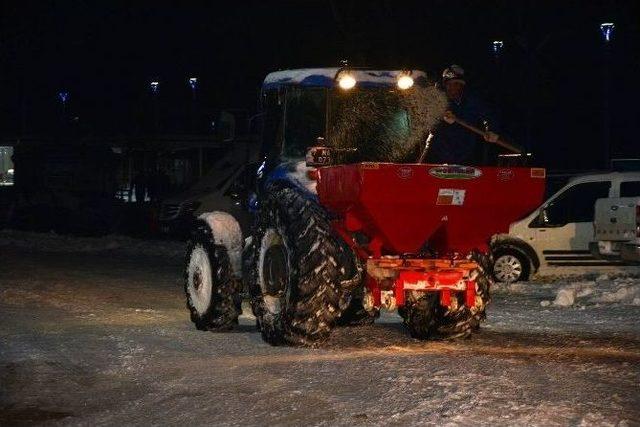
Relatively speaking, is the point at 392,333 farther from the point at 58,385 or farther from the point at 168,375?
the point at 58,385

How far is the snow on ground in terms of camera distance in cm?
716

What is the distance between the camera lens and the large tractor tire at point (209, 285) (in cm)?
1067

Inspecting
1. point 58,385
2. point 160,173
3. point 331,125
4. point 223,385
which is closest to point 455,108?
point 331,125

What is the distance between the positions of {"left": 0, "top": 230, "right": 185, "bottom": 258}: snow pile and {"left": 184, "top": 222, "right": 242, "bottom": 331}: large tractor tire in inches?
438

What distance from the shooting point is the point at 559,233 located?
17.2 metres

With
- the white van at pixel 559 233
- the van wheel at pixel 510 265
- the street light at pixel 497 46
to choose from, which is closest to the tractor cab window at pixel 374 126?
the white van at pixel 559 233

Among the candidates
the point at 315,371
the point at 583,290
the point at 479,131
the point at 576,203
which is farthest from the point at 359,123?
the point at 576,203

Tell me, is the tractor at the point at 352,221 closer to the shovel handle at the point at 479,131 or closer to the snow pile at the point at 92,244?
the shovel handle at the point at 479,131

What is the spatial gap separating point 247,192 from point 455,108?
2586 millimetres

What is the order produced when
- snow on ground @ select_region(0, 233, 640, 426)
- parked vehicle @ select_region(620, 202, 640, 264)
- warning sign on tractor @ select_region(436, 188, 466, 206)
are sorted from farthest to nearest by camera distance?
1. parked vehicle @ select_region(620, 202, 640, 264)
2. warning sign on tractor @ select_region(436, 188, 466, 206)
3. snow on ground @ select_region(0, 233, 640, 426)

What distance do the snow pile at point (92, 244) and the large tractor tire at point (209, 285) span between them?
36.5 ft

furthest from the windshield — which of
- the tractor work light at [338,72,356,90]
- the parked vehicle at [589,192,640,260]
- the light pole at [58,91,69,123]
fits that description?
the light pole at [58,91,69,123]

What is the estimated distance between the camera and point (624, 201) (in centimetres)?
1541

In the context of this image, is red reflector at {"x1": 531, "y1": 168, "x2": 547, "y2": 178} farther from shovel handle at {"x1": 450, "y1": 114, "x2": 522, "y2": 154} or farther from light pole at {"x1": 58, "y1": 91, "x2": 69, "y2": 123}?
light pole at {"x1": 58, "y1": 91, "x2": 69, "y2": 123}
